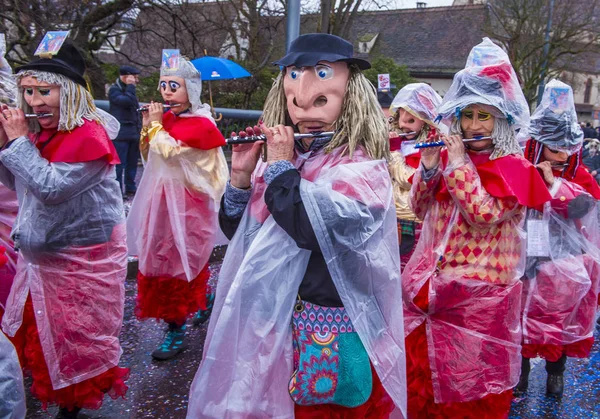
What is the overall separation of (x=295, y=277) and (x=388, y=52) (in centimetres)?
3508

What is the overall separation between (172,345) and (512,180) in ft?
8.24

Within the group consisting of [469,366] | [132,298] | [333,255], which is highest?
[333,255]

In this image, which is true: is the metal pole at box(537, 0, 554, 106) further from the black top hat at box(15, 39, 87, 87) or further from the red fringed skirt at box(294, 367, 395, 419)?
the red fringed skirt at box(294, 367, 395, 419)

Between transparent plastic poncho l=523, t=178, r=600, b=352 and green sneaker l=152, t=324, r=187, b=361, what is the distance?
2.22 metres

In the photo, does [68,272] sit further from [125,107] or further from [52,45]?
[125,107]

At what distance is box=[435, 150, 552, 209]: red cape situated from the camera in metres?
2.73

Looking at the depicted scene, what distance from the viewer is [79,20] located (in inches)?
382

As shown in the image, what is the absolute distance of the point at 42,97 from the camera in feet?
9.70

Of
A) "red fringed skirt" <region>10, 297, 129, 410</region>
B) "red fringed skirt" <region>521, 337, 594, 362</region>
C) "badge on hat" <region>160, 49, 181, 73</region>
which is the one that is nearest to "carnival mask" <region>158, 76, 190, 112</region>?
"badge on hat" <region>160, 49, 181, 73</region>

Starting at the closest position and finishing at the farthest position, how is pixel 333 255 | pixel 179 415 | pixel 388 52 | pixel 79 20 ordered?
pixel 333 255, pixel 179 415, pixel 79 20, pixel 388 52

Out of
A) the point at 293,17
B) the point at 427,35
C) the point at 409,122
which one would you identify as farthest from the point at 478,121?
the point at 427,35

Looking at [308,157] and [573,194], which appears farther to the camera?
[573,194]

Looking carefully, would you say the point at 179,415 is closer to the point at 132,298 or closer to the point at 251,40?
the point at 132,298

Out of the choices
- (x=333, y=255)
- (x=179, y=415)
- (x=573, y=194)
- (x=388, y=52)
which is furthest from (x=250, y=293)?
(x=388, y=52)
